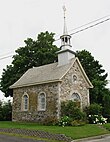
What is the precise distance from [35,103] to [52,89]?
10.2 feet

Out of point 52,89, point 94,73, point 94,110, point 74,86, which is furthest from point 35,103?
point 94,73

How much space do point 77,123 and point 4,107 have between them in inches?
630

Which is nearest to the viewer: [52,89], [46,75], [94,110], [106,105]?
[52,89]

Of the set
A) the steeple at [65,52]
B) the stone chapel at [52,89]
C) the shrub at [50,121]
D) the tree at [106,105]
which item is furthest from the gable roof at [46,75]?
the shrub at [50,121]

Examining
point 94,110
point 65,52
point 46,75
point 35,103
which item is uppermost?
point 65,52

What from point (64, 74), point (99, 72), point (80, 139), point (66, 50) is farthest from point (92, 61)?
point (80, 139)

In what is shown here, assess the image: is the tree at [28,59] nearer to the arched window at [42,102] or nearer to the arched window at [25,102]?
the arched window at [25,102]

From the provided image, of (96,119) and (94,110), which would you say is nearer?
(96,119)

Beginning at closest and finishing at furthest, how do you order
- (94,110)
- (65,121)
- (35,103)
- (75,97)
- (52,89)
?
(65,121), (52,89), (94,110), (75,97), (35,103)

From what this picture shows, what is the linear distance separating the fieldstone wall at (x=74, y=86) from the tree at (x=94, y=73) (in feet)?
14.5

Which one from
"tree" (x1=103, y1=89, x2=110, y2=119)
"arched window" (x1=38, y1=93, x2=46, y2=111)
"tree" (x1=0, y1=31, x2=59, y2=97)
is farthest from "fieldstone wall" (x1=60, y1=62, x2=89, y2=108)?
"tree" (x1=0, y1=31, x2=59, y2=97)

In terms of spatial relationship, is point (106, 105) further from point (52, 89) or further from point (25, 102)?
point (25, 102)

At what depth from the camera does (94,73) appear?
36.5 metres

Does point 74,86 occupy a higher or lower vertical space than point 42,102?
higher
